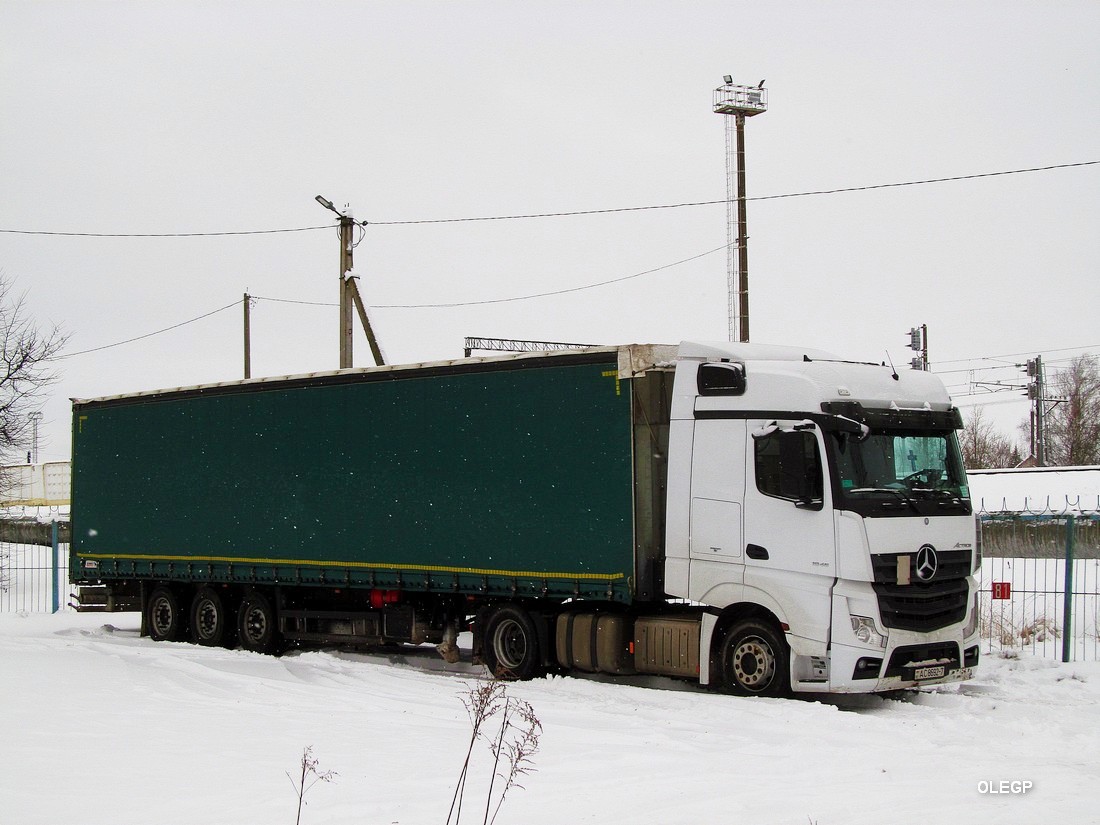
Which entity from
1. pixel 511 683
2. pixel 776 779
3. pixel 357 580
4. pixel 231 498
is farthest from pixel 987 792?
pixel 231 498

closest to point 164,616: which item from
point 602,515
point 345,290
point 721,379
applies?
point 345,290

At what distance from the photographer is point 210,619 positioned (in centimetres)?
1852

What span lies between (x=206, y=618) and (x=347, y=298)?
8370 millimetres

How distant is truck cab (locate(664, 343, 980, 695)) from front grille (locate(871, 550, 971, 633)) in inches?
0.6

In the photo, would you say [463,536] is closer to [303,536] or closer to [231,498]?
[303,536]

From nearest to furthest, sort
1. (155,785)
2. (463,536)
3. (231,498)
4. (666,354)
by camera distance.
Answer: (155,785) < (666,354) < (463,536) < (231,498)

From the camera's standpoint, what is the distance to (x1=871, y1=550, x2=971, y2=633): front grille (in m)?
11.5

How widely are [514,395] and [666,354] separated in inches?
73.3

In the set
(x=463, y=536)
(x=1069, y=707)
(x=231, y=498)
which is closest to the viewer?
(x=1069, y=707)

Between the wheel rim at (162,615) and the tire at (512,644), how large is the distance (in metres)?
6.62

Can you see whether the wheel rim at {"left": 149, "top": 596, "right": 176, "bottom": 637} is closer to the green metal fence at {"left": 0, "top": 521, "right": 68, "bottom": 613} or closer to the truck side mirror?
the green metal fence at {"left": 0, "top": 521, "right": 68, "bottom": 613}

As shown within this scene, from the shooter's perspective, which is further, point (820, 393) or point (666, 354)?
point (666, 354)

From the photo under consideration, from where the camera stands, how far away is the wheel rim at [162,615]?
752 inches

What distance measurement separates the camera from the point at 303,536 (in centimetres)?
1666
